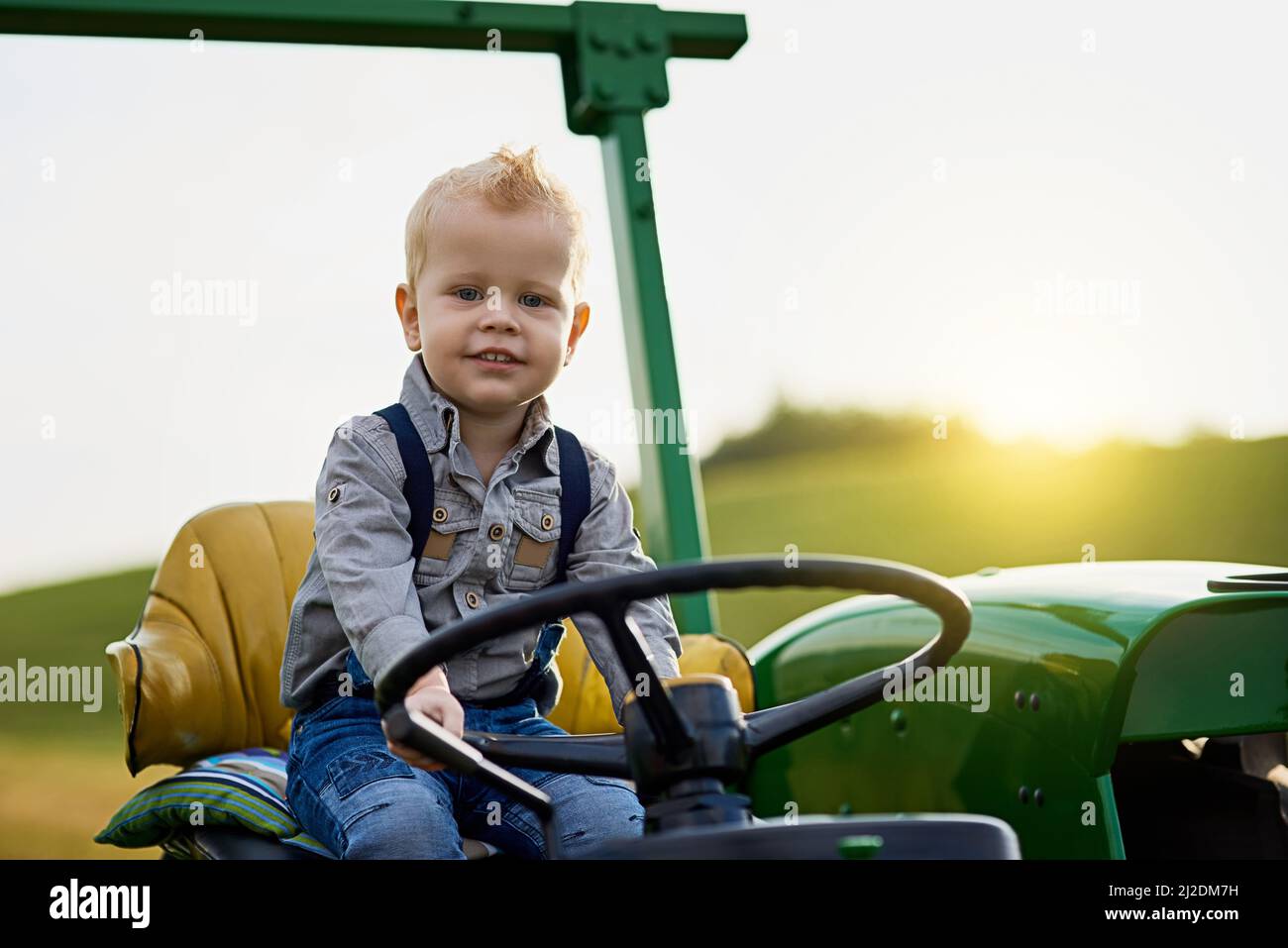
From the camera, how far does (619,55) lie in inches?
88.4

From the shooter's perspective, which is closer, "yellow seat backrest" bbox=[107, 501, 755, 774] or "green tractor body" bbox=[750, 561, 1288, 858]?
"green tractor body" bbox=[750, 561, 1288, 858]

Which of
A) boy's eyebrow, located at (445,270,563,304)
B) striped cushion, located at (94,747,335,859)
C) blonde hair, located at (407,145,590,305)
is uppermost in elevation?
blonde hair, located at (407,145,590,305)

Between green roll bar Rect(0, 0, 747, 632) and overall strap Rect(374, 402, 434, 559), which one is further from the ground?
green roll bar Rect(0, 0, 747, 632)

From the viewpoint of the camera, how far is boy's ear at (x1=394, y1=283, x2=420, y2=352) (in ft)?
4.76

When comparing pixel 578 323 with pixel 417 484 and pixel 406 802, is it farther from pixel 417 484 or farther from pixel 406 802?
pixel 406 802

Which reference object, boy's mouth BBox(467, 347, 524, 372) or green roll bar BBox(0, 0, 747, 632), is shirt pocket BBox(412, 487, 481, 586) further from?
green roll bar BBox(0, 0, 747, 632)

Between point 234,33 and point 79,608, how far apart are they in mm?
2188

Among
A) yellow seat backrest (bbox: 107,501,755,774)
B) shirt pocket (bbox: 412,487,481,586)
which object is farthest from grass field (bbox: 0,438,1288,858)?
shirt pocket (bbox: 412,487,481,586)

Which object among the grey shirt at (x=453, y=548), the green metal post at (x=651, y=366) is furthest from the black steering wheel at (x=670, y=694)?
the green metal post at (x=651, y=366)

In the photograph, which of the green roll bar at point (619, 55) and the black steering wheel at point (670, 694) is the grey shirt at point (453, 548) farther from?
the green roll bar at point (619, 55)

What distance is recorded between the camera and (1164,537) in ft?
10.4

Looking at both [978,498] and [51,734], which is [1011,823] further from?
[51,734]
